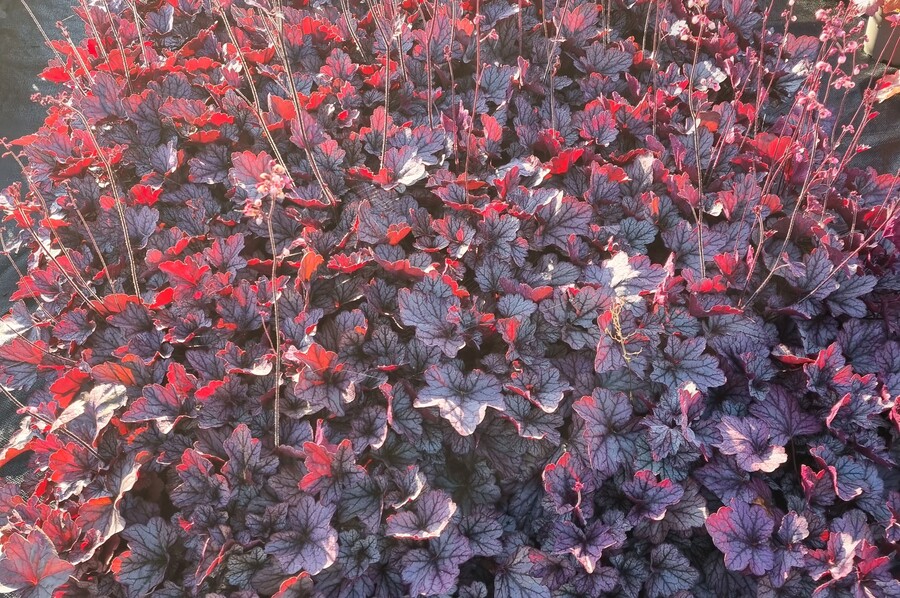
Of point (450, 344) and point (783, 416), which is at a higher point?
point (450, 344)

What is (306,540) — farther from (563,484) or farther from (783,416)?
(783,416)

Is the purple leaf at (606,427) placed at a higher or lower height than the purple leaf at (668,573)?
higher

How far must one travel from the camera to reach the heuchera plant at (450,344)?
1.55 m

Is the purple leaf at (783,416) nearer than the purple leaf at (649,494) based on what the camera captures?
No

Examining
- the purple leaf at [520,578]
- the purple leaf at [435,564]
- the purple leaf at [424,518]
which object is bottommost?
the purple leaf at [520,578]

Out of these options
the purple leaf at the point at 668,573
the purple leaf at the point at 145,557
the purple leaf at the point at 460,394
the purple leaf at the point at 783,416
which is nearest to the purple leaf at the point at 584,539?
the purple leaf at the point at 668,573

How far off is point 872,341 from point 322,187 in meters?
1.69

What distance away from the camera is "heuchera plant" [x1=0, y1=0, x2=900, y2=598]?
155 centimetres

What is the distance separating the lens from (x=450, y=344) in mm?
1686

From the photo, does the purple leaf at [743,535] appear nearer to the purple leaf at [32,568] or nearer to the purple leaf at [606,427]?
the purple leaf at [606,427]

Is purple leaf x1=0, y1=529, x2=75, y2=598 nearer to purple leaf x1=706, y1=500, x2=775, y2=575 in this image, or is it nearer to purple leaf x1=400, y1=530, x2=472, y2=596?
purple leaf x1=400, y1=530, x2=472, y2=596

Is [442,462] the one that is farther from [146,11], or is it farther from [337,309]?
[146,11]

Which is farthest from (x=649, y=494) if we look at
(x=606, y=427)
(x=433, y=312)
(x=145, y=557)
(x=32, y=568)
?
(x=32, y=568)

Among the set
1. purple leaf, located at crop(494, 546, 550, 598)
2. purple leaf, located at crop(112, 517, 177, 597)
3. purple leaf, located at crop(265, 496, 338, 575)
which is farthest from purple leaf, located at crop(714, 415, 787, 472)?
purple leaf, located at crop(112, 517, 177, 597)
